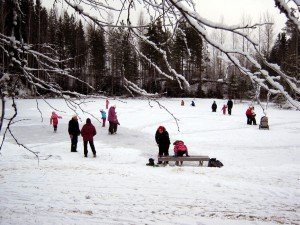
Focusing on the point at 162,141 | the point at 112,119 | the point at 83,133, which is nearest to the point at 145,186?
the point at 162,141

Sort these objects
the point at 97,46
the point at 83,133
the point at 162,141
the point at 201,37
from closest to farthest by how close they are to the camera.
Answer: the point at 201,37, the point at 162,141, the point at 83,133, the point at 97,46

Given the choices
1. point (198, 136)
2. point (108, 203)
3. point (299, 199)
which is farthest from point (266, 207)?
point (198, 136)

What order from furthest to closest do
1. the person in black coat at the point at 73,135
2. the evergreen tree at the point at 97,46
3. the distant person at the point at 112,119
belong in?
1. the distant person at the point at 112,119
2. the person in black coat at the point at 73,135
3. the evergreen tree at the point at 97,46

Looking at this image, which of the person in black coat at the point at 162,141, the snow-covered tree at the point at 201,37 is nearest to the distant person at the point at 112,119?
the person in black coat at the point at 162,141

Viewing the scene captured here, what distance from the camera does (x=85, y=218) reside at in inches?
224

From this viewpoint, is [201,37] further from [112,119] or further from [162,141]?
[112,119]

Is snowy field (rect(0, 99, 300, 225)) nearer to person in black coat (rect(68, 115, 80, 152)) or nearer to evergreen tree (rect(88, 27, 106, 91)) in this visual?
person in black coat (rect(68, 115, 80, 152))

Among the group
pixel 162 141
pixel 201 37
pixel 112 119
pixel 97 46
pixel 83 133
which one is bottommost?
pixel 162 141

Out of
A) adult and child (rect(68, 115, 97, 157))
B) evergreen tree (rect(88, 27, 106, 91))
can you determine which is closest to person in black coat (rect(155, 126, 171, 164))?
adult and child (rect(68, 115, 97, 157))

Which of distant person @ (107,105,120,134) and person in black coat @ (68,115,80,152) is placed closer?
person in black coat @ (68,115,80,152)

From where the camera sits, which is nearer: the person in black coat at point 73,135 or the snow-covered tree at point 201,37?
the snow-covered tree at point 201,37

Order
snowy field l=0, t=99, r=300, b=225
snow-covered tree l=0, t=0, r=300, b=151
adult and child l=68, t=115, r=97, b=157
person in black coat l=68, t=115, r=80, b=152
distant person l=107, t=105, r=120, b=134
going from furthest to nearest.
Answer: distant person l=107, t=105, r=120, b=134 < person in black coat l=68, t=115, r=80, b=152 < adult and child l=68, t=115, r=97, b=157 < snowy field l=0, t=99, r=300, b=225 < snow-covered tree l=0, t=0, r=300, b=151

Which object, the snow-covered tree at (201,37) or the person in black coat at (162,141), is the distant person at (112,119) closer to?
the person in black coat at (162,141)

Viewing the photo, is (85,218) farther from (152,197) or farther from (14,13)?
(14,13)
